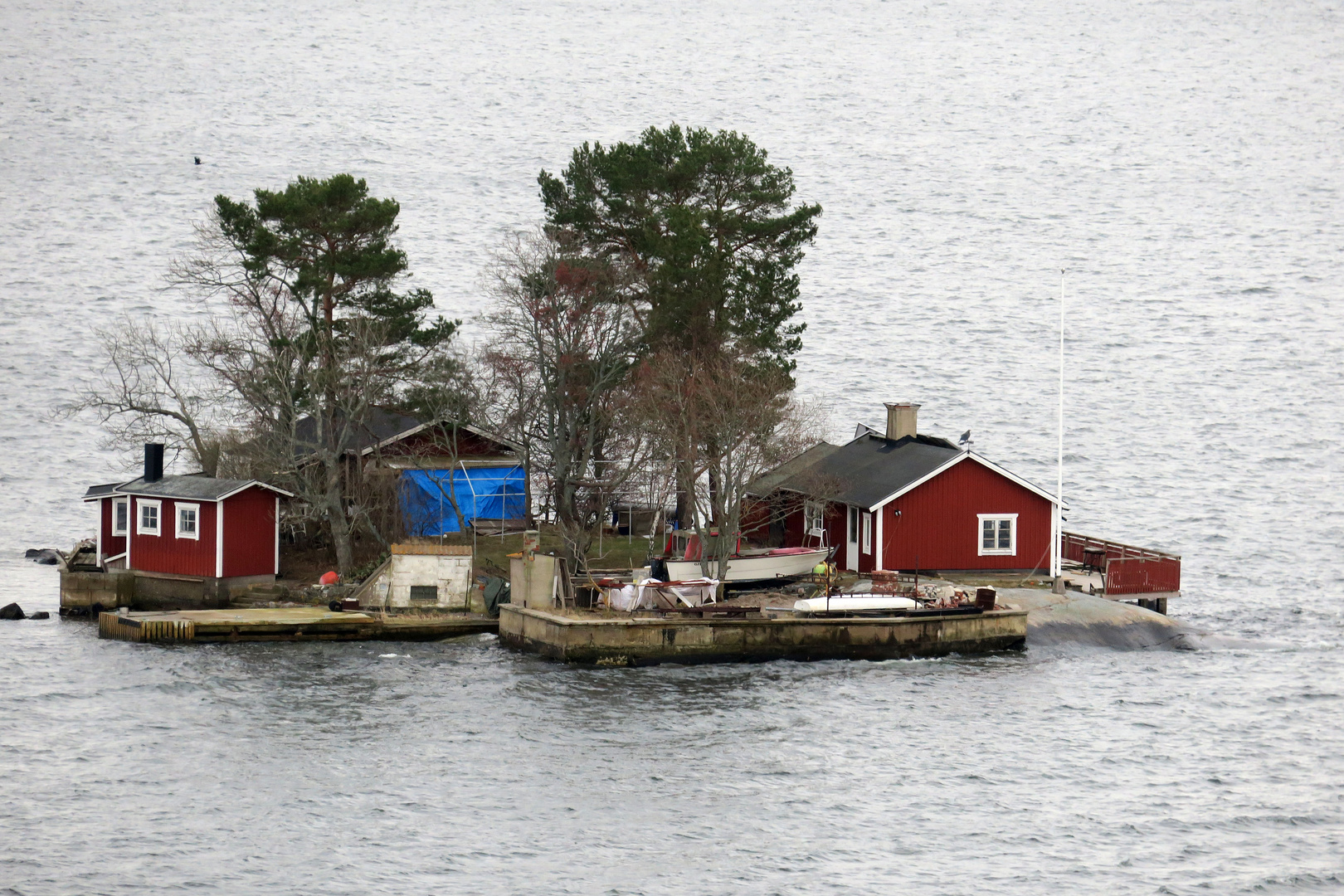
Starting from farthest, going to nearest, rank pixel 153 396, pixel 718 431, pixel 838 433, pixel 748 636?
pixel 838 433 < pixel 153 396 < pixel 718 431 < pixel 748 636

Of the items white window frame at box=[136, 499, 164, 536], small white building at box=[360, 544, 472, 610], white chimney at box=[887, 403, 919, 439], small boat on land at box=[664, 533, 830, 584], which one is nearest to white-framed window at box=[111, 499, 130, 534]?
white window frame at box=[136, 499, 164, 536]

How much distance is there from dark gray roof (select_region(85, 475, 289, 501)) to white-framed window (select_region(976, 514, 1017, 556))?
2019 centimetres

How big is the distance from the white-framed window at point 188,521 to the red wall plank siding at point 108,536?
3.59m

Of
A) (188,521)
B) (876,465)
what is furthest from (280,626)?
(876,465)

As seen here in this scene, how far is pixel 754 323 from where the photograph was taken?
2205 inches

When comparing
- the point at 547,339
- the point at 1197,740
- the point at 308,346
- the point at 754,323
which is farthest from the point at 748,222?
the point at 1197,740

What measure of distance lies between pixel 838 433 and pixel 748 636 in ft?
135

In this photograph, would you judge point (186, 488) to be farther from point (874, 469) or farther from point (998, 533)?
point (998, 533)

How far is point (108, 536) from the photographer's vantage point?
5431cm

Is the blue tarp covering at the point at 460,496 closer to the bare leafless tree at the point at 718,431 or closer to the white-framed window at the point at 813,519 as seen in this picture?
the bare leafless tree at the point at 718,431

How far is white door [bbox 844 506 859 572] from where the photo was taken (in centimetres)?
5266

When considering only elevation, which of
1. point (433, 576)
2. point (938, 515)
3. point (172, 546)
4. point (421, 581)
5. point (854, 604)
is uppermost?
point (938, 515)

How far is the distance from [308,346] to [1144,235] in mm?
98991

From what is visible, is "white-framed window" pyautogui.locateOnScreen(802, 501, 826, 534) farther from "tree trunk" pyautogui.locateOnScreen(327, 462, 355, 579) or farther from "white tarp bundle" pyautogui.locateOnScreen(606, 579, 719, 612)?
"tree trunk" pyautogui.locateOnScreen(327, 462, 355, 579)
